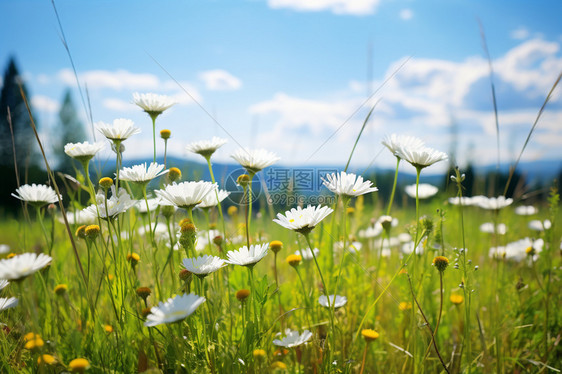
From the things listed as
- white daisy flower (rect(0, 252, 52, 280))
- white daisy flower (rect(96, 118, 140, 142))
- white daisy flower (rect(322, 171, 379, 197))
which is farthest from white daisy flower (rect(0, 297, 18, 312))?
white daisy flower (rect(322, 171, 379, 197))

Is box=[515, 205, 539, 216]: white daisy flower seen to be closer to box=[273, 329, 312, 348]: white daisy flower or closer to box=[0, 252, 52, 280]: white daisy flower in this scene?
box=[273, 329, 312, 348]: white daisy flower

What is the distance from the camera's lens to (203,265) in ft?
3.46

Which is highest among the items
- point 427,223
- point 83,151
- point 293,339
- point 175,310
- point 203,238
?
point 83,151

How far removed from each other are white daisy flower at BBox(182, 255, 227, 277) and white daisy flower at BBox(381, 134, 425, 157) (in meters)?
0.69

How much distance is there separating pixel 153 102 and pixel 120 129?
0.60 ft

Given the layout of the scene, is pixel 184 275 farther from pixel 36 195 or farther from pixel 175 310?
pixel 36 195

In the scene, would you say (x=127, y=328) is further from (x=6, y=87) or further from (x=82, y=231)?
(x=6, y=87)

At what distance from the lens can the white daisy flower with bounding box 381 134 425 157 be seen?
1305mm

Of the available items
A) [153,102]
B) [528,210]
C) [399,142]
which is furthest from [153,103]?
[528,210]

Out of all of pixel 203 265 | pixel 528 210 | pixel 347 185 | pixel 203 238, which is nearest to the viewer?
pixel 203 265

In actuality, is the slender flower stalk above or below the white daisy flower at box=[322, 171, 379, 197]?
above

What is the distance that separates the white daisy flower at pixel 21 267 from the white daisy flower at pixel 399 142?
1.06 m

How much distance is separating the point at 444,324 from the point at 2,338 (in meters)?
1.67

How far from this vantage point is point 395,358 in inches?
55.5
